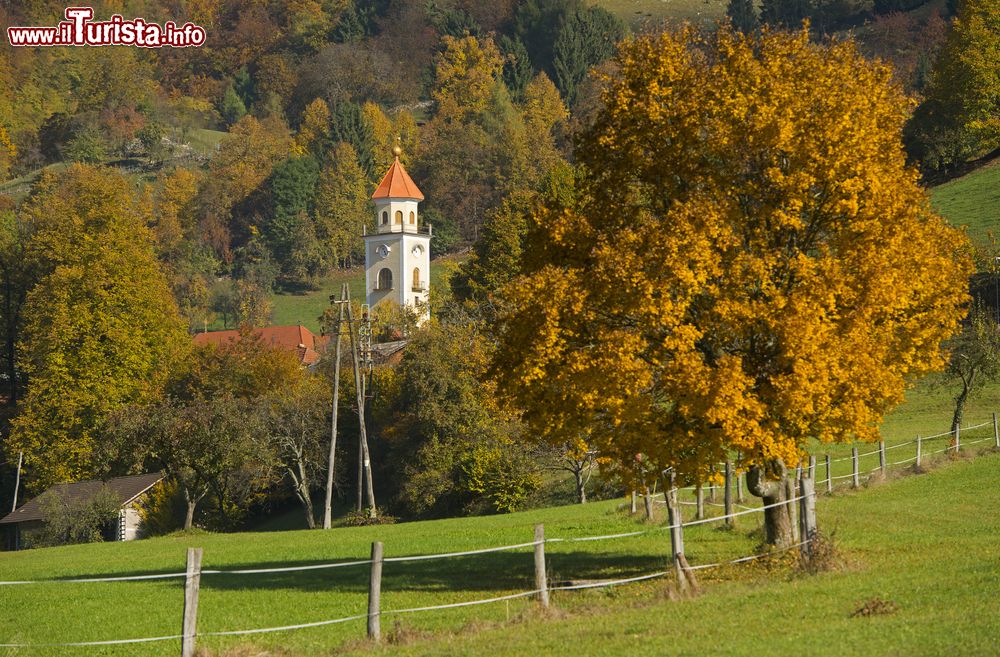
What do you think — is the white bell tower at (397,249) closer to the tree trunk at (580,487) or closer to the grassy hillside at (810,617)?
the tree trunk at (580,487)

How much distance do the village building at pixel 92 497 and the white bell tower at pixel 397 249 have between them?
1933 inches

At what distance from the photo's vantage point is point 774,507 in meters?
25.5

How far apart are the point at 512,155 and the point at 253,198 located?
3371 centimetres

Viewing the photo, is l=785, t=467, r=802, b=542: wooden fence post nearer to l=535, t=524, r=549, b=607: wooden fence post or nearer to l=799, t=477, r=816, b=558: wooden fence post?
l=799, t=477, r=816, b=558: wooden fence post

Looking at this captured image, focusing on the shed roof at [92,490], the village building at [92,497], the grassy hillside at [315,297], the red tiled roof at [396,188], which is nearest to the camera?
the shed roof at [92,490]

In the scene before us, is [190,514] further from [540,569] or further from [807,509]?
[807,509]

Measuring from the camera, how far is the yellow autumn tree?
2308 centimetres

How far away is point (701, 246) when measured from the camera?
76.4 ft

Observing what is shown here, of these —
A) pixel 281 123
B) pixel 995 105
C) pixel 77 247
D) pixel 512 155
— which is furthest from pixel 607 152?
pixel 281 123

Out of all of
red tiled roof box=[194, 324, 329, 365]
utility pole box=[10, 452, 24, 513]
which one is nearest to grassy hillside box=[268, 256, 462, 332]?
red tiled roof box=[194, 324, 329, 365]

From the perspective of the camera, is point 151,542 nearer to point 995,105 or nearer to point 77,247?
point 77,247

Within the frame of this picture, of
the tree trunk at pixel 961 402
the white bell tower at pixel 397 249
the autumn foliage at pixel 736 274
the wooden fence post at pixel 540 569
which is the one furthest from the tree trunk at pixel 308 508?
the white bell tower at pixel 397 249

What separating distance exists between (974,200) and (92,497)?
55.2m

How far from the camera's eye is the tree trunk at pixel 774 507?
1004 inches
